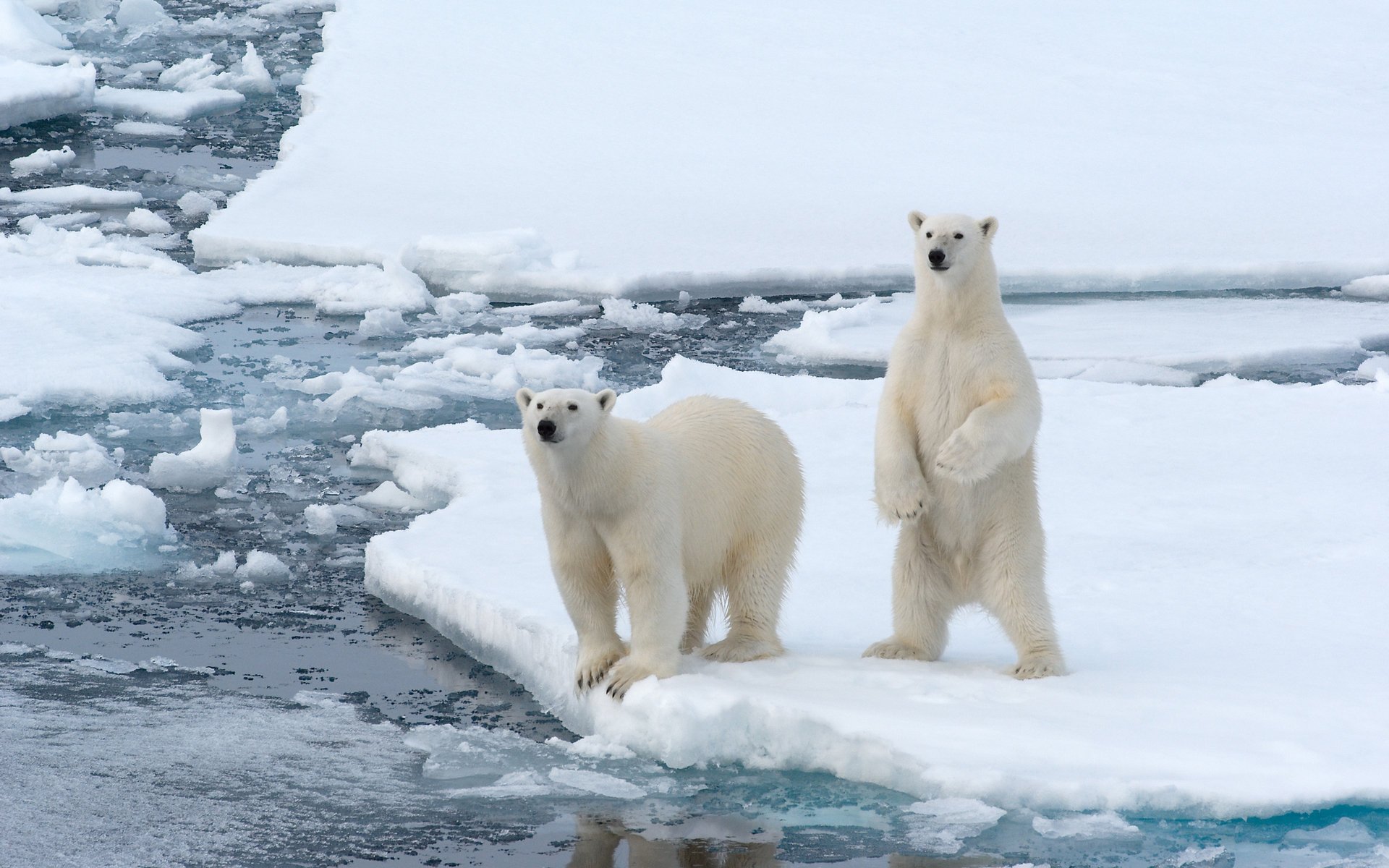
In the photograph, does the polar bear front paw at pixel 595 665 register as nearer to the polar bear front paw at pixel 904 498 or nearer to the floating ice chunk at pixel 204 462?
the polar bear front paw at pixel 904 498

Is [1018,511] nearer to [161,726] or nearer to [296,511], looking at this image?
[161,726]

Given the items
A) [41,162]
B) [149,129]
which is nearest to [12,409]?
[41,162]

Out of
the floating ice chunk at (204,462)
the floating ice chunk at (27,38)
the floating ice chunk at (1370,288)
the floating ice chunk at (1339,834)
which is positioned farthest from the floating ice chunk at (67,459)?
the floating ice chunk at (27,38)

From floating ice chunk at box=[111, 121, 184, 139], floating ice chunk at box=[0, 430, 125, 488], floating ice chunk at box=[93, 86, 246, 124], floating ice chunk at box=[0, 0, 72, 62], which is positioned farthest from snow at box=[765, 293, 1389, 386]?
floating ice chunk at box=[0, 0, 72, 62]

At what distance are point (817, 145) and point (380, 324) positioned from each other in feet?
16.1

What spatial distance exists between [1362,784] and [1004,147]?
985cm

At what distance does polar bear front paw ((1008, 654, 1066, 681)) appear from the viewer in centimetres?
383

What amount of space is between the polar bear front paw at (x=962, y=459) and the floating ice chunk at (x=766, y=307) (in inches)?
231

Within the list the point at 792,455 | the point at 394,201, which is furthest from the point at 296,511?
the point at 394,201

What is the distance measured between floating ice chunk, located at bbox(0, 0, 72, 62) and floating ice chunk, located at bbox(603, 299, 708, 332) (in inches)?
381

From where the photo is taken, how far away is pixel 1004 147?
12.4 metres

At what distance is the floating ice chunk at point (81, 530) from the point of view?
5.42 meters

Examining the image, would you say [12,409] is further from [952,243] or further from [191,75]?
[191,75]

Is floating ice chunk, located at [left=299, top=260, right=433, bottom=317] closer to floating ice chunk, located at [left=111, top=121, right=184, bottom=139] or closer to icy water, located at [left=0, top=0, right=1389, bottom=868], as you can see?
icy water, located at [left=0, top=0, right=1389, bottom=868]
